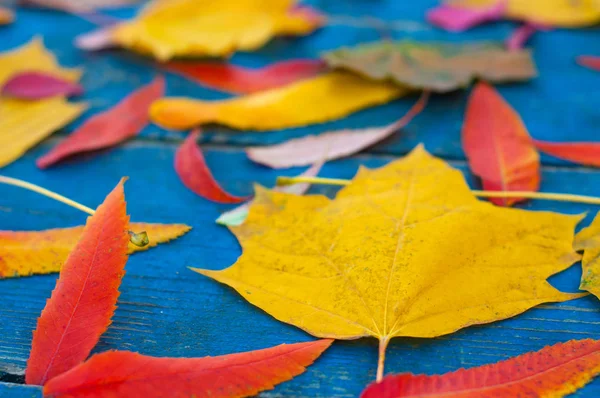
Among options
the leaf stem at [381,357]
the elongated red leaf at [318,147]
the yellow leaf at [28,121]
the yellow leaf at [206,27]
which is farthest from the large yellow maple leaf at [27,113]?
the leaf stem at [381,357]

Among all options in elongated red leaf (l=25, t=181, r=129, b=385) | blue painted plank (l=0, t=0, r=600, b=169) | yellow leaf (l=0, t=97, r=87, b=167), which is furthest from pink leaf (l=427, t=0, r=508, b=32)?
elongated red leaf (l=25, t=181, r=129, b=385)

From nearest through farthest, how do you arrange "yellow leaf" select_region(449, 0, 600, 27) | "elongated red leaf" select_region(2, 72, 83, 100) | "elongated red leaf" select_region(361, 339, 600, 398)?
"elongated red leaf" select_region(361, 339, 600, 398) < "elongated red leaf" select_region(2, 72, 83, 100) < "yellow leaf" select_region(449, 0, 600, 27)

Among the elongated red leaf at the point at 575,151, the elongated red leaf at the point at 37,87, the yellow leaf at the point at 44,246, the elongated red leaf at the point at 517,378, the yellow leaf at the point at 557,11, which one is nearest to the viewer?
the elongated red leaf at the point at 517,378

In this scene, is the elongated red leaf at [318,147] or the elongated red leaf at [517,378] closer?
the elongated red leaf at [517,378]

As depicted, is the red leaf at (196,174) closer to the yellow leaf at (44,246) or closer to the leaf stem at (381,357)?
the yellow leaf at (44,246)

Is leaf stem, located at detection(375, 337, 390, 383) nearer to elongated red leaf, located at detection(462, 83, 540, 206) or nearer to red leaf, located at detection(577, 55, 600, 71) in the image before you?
elongated red leaf, located at detection(462, 83, 540, 206)

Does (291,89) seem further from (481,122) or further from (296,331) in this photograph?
(296,331)

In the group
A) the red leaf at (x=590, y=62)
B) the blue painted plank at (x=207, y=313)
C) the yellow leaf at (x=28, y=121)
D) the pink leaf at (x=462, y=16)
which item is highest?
the pink leaf at (x=462, y=16)
